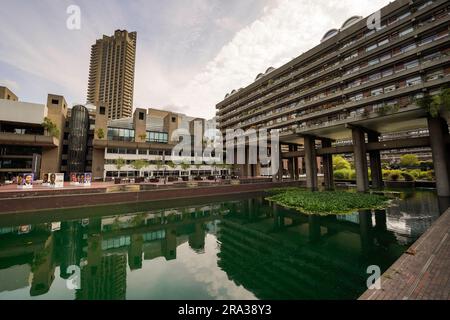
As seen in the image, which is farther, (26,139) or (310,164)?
(310,164)

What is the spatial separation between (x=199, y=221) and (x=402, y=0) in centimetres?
3715

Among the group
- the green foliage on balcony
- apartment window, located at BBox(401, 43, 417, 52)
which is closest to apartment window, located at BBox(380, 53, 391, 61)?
apartment window, located at BBox(401, 43, 417, 52)

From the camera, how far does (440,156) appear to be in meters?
23.0

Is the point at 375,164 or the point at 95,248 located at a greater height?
the point at 375,164

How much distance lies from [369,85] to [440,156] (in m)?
12.3

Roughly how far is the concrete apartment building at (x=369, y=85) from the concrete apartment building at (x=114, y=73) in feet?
294

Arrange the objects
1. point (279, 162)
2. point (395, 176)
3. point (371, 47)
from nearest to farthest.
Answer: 1. point (371, 47)
2. point (395, 176)
3. point (279, 162)

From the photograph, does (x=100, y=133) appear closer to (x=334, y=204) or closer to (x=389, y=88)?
(x=334, y=204)

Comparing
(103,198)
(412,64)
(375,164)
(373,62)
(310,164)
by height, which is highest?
(373,62)

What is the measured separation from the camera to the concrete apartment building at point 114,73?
340 feet

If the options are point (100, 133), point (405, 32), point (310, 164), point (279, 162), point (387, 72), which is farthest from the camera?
point (279, 162)

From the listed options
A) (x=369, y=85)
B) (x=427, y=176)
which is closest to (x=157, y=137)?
(x=369, y=85)

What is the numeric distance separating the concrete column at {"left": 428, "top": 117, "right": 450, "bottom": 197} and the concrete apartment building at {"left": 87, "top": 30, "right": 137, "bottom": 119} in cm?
11338

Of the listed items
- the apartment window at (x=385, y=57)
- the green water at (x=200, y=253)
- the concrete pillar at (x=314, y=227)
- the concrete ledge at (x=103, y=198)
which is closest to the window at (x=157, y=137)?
the concrete ledge at (x=103, y=198)
